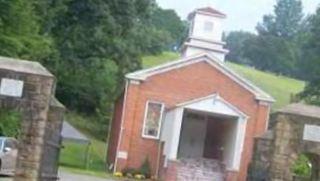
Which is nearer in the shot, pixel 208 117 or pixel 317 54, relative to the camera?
pixel 208 117

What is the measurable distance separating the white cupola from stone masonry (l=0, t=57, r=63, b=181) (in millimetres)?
35770

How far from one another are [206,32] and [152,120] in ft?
33.0

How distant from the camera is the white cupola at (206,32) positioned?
172 ft

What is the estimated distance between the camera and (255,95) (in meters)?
45.5

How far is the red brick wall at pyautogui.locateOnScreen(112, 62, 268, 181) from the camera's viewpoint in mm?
44312

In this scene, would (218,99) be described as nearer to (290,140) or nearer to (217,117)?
(217,117)

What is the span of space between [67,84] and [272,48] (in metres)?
68.8

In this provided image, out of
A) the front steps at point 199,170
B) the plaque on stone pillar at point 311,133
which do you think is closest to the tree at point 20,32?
the front steps at point 199,170

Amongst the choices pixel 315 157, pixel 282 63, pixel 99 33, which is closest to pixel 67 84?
pixel 99 33

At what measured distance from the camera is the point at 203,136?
47.3 m

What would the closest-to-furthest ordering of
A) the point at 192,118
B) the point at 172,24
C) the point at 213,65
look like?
the point at 213,65 < the point at 192,118 < the point at 172,24

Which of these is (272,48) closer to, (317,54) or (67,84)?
(317,54)

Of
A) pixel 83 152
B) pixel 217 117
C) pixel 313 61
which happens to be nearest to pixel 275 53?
pixel 313 61

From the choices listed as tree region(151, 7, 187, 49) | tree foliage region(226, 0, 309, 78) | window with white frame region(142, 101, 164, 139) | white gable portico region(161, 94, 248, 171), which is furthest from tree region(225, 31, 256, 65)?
window with white frame region(142, 101, 164, 139)
